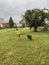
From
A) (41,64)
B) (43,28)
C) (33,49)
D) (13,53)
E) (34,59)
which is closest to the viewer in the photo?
(41,64)

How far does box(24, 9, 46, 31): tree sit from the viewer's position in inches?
1882

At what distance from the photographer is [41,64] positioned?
17.6m

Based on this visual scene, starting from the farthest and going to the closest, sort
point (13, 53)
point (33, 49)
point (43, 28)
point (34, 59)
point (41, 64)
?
point (43, 28)
point (33, 49)
point (13, 53)
point (34, 59)
point (41, 64)

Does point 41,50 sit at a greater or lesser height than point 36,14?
lesser

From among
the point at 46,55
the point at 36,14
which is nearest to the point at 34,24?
the point at 36,14

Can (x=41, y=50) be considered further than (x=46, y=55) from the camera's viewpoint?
Yes

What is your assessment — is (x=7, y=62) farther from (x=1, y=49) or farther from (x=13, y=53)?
(x=1, y=49)

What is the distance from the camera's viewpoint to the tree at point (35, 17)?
47794mm

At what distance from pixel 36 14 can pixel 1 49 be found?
25117 millimetres

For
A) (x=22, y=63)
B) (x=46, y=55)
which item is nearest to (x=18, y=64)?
(x=22, y=63)

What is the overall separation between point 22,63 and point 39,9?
32.2 m

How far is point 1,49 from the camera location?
2384cm

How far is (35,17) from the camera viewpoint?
1897 inches

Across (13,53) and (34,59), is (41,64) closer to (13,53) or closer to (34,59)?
(34,59)
